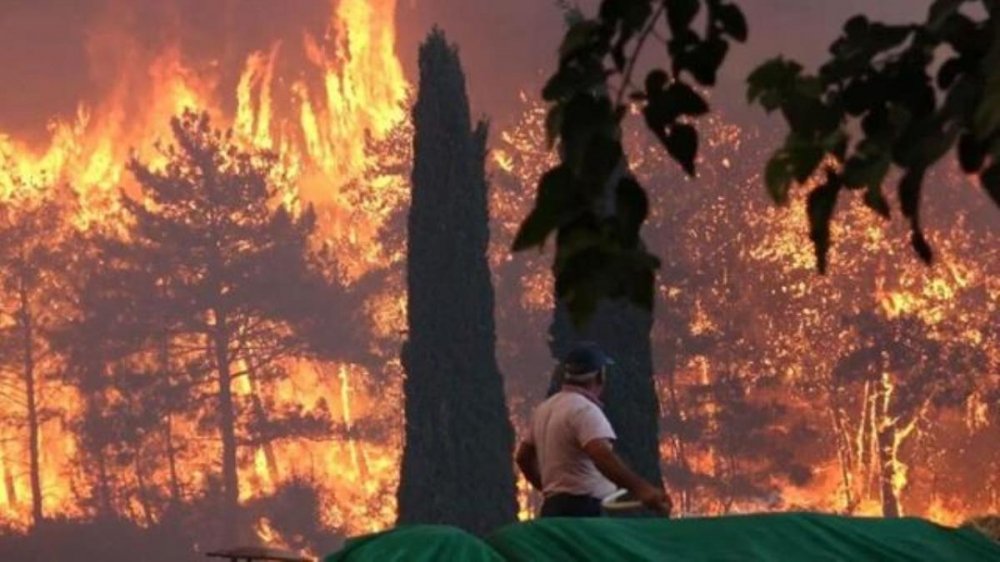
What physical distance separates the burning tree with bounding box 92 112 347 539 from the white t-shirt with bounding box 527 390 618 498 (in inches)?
1644

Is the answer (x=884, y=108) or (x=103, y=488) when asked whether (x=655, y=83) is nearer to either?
(x=884, y=108)

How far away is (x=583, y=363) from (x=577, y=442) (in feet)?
1.27

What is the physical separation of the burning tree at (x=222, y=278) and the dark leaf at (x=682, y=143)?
50.4m

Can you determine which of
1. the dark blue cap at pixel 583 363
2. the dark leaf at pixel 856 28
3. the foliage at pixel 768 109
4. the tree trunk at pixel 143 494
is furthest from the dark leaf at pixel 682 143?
the tree trunk at pixel 143 494

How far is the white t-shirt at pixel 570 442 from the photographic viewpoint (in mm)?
11680

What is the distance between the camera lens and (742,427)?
162ft

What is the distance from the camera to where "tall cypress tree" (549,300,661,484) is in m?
28.2

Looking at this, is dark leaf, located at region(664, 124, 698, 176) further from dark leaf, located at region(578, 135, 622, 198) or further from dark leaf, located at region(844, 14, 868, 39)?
dark leaf, located at region(844, 14, 868, 39)

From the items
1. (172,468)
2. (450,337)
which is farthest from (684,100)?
(172,468)

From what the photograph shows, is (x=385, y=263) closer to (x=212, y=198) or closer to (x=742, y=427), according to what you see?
(x=212, y=198)

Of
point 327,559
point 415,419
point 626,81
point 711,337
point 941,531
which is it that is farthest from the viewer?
point 711,337

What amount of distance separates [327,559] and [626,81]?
582cm

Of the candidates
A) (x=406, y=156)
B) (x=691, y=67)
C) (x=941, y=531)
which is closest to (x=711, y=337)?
(x=406, y=156)

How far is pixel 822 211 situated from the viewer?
126 inches
